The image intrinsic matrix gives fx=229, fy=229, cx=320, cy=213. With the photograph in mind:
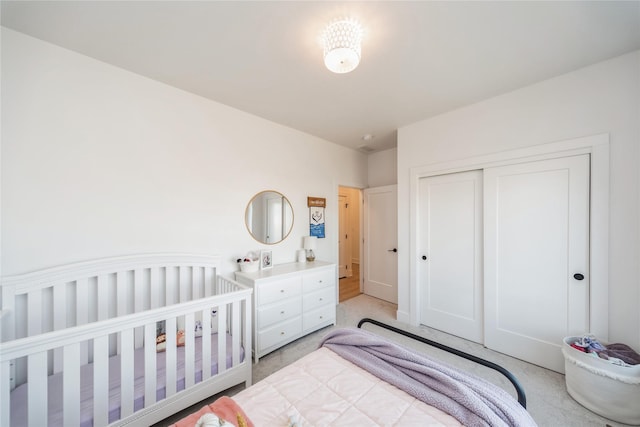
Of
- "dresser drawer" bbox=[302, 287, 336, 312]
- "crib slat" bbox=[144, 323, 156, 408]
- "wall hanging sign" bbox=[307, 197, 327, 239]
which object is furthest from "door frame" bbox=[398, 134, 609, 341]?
"crib slat" bbox=[144, 323, 156, 408]

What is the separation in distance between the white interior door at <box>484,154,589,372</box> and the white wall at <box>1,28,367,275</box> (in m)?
2.66

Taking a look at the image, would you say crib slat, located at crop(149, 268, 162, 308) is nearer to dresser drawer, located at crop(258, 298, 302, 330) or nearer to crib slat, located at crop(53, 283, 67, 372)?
crib slat, located at crop(53, 283, 67, 372)

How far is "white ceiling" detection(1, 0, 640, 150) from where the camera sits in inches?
55.1

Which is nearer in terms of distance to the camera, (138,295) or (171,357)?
(171,357)

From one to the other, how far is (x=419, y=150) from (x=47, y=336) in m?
3.50

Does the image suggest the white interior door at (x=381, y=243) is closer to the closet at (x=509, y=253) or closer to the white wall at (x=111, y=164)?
the closet at (x=509, y=253)

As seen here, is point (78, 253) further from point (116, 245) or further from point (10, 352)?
point (10, 352)

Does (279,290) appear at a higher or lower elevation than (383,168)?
lower

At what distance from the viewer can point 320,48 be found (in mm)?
1701

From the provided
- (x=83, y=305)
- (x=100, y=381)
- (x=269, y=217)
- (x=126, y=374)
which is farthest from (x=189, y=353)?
(x=269, y=217)

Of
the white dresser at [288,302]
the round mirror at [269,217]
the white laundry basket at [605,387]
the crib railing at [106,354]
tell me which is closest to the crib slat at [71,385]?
the crib railing at [106,354]

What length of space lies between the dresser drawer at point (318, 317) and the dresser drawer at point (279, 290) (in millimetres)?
343

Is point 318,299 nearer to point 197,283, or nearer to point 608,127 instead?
point 197,283

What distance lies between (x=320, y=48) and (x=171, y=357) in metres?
2.39
